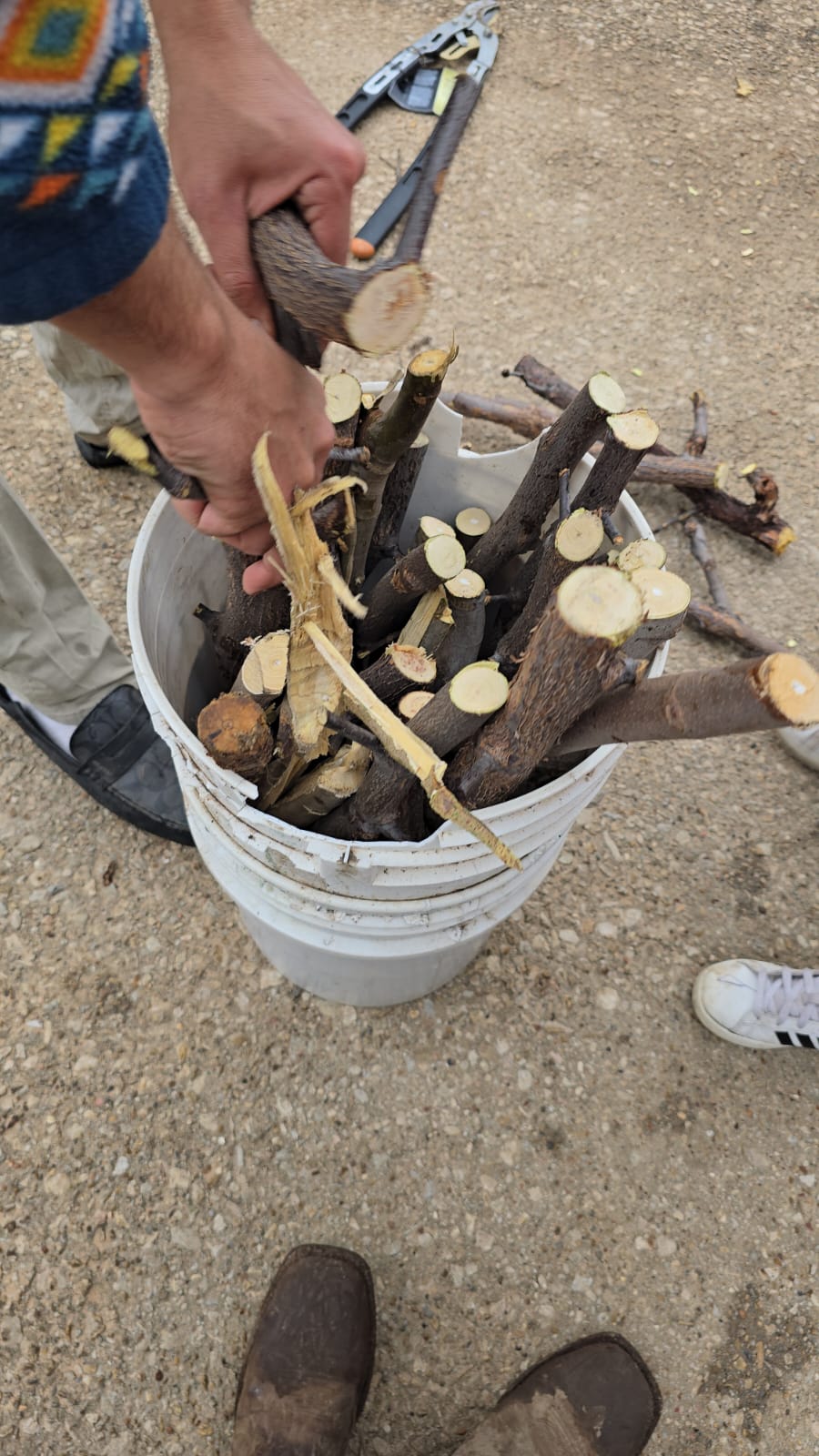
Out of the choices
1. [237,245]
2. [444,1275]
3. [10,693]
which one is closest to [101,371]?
[10,693]

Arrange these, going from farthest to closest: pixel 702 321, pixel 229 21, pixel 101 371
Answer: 1. pixel 702 321
2. pixel 101 371
3. pixel 229 21

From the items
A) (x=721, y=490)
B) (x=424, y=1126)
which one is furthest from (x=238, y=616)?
(x=721, y=490)

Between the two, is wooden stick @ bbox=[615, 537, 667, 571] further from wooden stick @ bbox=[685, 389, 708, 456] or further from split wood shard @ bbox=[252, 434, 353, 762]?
wooden stick @ bbox=[685, 389, 708, 456]

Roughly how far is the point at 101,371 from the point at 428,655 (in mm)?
1434

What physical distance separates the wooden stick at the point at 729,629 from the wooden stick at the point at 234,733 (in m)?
1.50

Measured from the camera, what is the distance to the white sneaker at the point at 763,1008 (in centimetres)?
175

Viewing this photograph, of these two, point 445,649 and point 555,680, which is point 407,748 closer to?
point 555,680

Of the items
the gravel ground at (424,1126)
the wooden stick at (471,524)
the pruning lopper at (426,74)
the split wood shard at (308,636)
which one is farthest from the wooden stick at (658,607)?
the pruning lopper at (426,74)

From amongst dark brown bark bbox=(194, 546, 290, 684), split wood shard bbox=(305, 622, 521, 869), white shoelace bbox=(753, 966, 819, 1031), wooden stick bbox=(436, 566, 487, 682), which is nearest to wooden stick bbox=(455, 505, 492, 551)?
wooden stick bbox=(436, 566, 487, 682)

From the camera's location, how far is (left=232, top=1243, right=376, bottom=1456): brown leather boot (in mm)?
1415

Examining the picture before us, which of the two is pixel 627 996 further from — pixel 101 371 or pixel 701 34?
pixel 701 34

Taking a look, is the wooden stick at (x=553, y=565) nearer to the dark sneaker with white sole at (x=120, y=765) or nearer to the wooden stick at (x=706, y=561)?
the dark sneaker with white sole at (x=120, y=765)

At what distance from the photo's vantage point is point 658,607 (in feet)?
3.37

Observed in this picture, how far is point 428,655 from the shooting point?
1266mm
